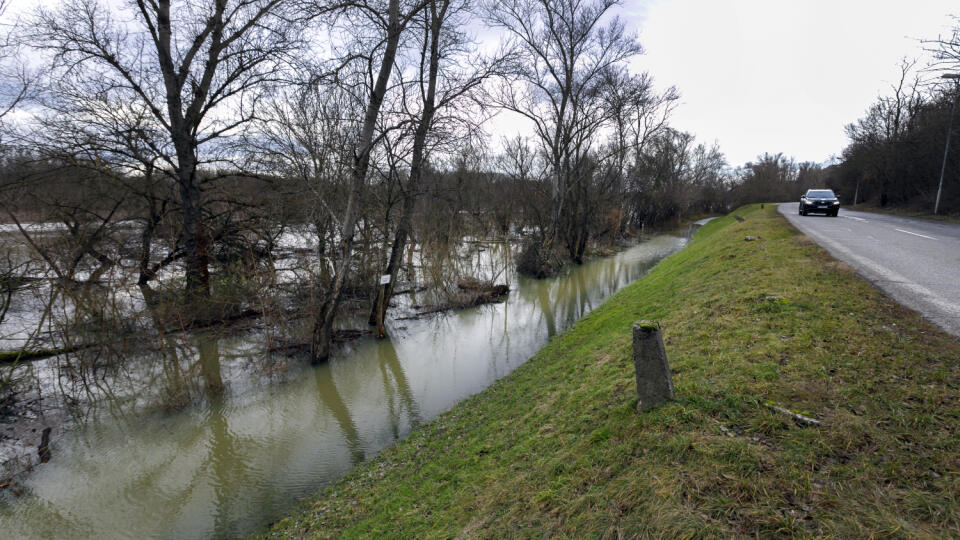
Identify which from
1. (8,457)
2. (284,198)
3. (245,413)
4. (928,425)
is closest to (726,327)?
(928,425)

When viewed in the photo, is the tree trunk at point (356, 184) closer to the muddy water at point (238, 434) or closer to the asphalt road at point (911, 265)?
the muddy water at point (238, 434)

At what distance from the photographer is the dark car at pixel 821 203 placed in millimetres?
21997

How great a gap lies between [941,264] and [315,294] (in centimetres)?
1387

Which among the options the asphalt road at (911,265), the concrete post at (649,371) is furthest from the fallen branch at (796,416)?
the asphalt road at (911,265)

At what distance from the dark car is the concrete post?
25068 mm

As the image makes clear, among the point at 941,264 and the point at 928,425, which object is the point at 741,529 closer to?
the point at 928,425

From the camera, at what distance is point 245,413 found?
785cm

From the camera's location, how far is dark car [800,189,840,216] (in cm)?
2200

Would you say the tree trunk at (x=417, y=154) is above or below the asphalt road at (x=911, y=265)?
above

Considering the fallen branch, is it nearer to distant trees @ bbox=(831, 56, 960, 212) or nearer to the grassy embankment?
the grassy embankment

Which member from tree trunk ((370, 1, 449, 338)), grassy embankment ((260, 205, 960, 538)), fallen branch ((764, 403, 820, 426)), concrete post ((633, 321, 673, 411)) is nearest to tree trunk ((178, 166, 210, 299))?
tree trunk ((370, 1, 449, 338))

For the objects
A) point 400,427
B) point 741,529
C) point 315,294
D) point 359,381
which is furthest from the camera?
point 315,294

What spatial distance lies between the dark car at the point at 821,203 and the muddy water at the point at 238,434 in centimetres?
1966

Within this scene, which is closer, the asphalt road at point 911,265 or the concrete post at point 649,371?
the concrete post at point 649,371
